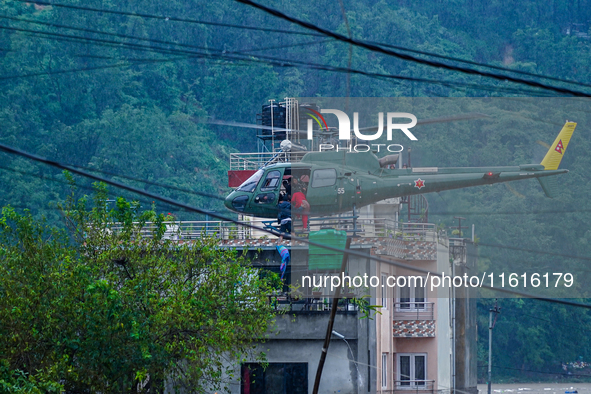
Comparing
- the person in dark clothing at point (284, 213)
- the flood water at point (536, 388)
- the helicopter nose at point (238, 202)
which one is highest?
the helicopter nose at point (238, 202)

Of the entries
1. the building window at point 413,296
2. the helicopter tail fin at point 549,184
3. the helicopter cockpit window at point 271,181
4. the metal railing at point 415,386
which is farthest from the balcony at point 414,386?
the helicopter cockpit window at point 271,181

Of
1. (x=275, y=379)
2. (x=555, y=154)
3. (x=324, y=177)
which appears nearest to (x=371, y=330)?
(x=275, y=379)

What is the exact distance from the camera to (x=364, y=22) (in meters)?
135

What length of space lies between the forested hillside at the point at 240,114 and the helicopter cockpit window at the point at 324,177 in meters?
38.2

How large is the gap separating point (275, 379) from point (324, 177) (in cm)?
692

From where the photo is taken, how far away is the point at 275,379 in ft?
83.6

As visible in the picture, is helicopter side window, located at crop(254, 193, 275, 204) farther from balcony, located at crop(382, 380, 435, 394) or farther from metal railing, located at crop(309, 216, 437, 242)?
balcony, located at crop(382, 380, 435, 394)

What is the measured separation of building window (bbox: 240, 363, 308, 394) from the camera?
25.3 metres

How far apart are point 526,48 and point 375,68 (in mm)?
46064

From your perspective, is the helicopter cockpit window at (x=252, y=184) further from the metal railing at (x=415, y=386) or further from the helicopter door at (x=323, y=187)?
the metal railing at (x=415, y=386)

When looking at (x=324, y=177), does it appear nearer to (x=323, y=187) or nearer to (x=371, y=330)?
(x=323, y=187)

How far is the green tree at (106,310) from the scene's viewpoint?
17984 millimetres

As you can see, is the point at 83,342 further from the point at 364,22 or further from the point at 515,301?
the point at 364,22

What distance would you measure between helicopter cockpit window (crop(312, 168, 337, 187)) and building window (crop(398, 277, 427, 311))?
553 cm
